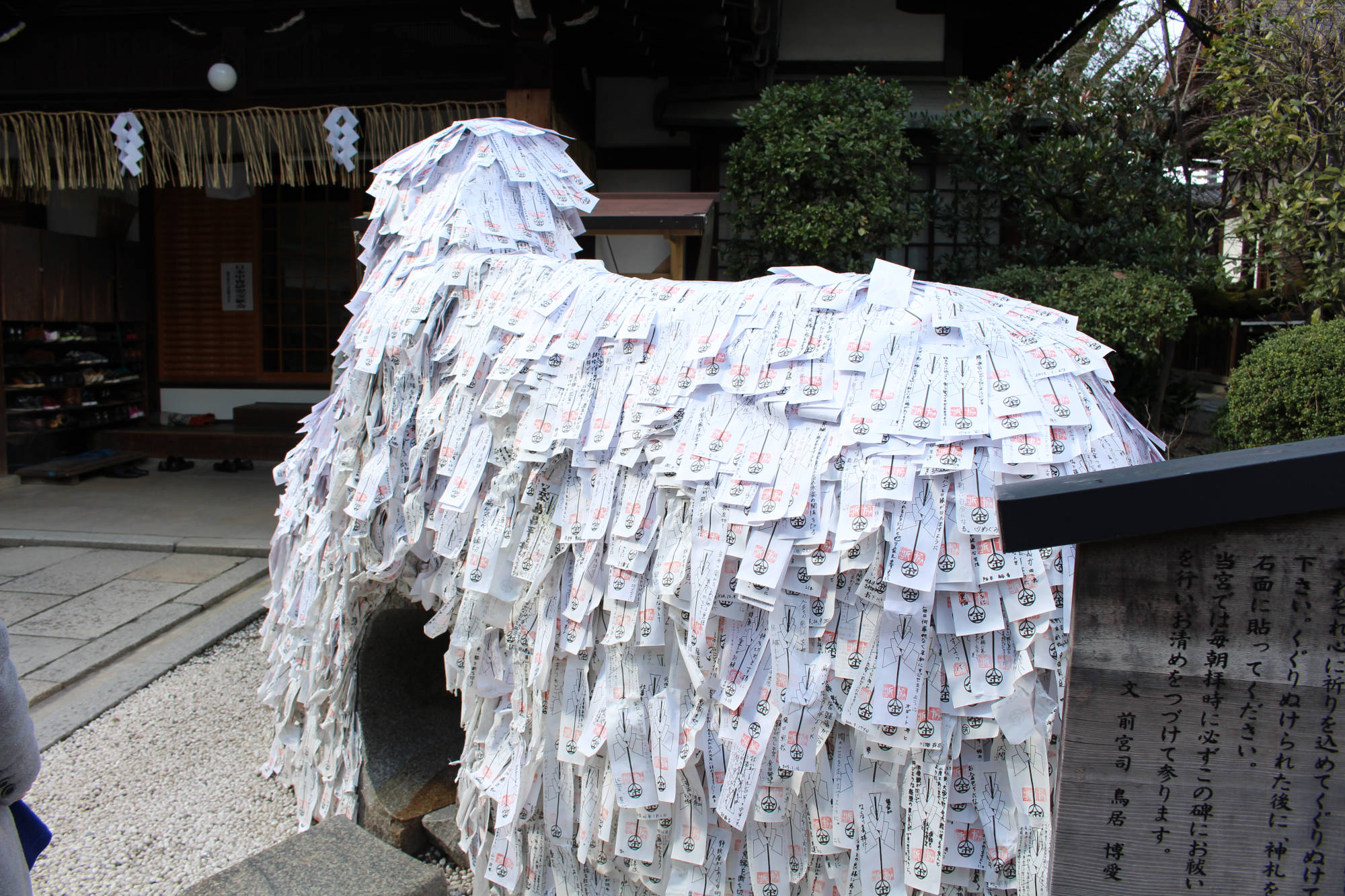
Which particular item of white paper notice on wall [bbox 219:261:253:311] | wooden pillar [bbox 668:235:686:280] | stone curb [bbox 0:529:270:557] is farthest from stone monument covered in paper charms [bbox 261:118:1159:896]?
white paper notice on wall [bbox 219:261:253:311]

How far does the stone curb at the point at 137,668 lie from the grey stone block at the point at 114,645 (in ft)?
0.11

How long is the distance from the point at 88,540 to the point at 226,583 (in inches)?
66.1

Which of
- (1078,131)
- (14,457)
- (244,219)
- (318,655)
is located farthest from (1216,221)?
(14,457)

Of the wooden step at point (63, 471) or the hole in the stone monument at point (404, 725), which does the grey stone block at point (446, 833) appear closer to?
the hole in the stone monument at point (404, 725)

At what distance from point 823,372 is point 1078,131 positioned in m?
6.11

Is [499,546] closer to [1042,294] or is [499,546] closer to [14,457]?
[1042,294]

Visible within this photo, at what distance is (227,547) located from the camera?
6.46 m

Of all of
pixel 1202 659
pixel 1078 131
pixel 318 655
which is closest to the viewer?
pixel 1202 659

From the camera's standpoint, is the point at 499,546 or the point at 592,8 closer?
the point at 499,546

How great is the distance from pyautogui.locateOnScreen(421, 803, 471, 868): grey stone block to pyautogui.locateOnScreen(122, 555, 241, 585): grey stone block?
350 cm

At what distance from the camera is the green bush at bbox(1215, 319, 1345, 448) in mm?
4625

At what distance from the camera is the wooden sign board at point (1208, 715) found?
1.38 meters

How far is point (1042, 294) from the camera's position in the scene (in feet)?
20.0

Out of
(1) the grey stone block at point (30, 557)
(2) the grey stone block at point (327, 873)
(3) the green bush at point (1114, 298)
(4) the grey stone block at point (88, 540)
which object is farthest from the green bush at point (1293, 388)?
(1) the grey stone block at point (30, 557)
